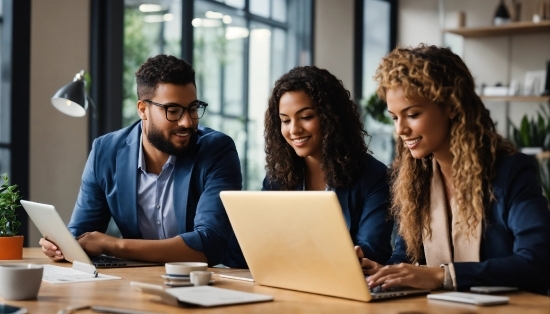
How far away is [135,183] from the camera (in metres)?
2.83

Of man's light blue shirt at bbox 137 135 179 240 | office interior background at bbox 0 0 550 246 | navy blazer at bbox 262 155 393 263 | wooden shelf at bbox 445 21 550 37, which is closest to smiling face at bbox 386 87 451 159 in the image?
navy blazer at bbox 262 155 393 263

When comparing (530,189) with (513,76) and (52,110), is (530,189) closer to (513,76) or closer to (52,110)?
(52,110)

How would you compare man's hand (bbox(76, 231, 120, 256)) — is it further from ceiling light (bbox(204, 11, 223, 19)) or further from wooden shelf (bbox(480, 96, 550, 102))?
wooden shelf (bbox(480, 96, 550, 102))

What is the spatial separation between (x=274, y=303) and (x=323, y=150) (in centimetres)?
115

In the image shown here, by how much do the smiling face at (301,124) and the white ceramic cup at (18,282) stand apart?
1228mm

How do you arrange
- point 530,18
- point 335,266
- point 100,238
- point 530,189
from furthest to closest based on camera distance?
point 530,18
point 100,238
point 530,189
point 335,266

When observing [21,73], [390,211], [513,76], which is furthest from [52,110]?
[513,76]

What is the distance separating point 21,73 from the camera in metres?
3.85

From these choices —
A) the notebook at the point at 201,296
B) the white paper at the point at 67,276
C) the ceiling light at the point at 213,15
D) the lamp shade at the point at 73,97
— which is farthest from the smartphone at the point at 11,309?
the ceiling light at the point at 213,15

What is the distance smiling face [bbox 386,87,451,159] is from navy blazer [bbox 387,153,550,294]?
19 centimetres

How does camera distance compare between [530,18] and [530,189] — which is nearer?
[530,189]

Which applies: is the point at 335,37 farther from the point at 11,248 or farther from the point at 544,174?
the point at 11,248

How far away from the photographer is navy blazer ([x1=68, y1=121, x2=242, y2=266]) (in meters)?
2.77

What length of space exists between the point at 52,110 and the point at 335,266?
2713 mm
